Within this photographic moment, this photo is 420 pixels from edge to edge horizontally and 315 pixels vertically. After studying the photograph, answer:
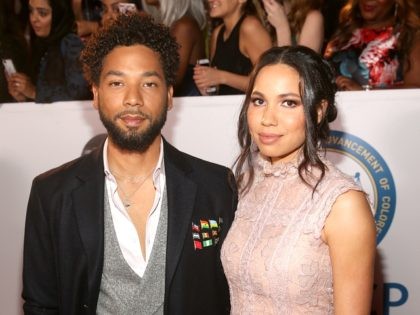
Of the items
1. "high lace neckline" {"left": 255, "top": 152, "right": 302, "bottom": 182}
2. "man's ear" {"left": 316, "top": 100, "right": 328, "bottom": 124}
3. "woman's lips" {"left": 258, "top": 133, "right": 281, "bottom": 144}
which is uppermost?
"man's ear" {"left": 316, "top": 100, "right": 328, "bottom": 124}

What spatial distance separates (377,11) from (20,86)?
218cm

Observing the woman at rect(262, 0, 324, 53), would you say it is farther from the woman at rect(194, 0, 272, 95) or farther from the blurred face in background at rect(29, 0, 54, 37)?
the blurred face in background at rect(29, 0, 54, 37)

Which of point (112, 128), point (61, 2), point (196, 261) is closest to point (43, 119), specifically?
point (61, 2)

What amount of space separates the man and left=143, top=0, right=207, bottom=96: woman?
1.06 meters

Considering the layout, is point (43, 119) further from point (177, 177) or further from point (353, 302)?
point (353, 302)

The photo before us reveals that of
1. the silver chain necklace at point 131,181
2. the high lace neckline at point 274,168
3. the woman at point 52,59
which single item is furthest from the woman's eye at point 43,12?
the high lace neckline at point 274,168

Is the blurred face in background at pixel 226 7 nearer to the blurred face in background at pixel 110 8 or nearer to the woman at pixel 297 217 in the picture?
the blurred face in background at pixel 110 8

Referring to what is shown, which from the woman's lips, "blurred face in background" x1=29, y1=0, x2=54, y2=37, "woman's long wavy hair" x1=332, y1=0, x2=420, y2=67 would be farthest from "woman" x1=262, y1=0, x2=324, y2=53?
"blurred face in background" x1=29, y1=0, x2=54, y2=37

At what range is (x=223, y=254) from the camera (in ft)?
7.54

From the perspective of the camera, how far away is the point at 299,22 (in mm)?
3430

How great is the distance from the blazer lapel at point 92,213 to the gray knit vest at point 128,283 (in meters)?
0.04

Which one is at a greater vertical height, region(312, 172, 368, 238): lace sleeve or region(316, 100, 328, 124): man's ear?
region(316, 100, 328, 124): man's ear

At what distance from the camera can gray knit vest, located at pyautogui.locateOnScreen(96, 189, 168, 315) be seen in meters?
2.23

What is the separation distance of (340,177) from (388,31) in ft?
5.57
